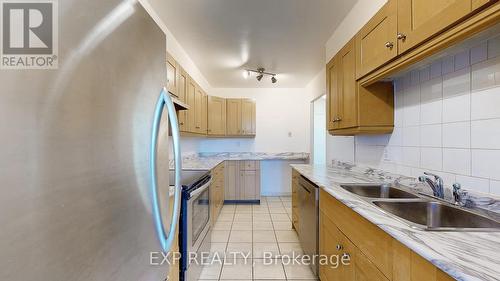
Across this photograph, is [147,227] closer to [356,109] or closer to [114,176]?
[114,176]

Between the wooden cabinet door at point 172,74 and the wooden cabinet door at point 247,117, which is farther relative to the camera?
the wooden cabinet door at point 247,117

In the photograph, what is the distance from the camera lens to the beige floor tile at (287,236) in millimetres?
2836

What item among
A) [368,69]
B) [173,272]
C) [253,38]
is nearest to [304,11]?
[253,38]

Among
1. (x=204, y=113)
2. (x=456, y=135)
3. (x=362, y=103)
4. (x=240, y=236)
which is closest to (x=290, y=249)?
(x=240, y=236)

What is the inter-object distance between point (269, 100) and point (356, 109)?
3532mm

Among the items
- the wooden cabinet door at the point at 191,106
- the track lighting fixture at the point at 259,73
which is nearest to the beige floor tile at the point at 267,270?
Answer: the wooden cabinet door at the point at 191,106

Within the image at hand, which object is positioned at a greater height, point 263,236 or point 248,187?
point 248,187

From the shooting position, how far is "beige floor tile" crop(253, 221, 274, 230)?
3.24 metres

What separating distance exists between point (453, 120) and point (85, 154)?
5.83ft

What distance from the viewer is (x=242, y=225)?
338cm

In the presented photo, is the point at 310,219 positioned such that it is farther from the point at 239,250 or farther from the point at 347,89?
the point at 347,89

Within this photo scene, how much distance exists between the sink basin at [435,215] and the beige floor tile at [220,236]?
2.07m

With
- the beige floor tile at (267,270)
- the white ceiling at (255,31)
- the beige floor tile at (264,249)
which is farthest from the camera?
the beige floor tile at (264,249)

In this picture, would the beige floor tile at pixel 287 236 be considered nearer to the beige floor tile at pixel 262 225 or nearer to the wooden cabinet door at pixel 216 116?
the beige floor tile at pixel 262 225
